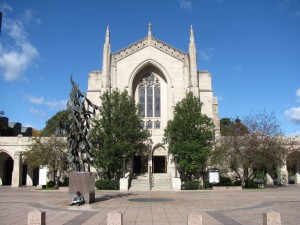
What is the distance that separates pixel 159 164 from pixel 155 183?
231 inches

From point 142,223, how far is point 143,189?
20.9m

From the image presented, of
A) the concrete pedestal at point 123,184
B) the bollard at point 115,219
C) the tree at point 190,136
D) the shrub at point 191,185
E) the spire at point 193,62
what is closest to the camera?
the bollard at point 115,219

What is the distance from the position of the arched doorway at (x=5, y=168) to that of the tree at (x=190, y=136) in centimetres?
2323

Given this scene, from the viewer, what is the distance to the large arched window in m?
41.5

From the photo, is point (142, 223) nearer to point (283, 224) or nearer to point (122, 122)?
point (283, 224)

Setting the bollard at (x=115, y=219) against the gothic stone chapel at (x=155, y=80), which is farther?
the gothic stone chapel at (x=155, y=80)

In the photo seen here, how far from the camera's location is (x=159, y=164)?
133 ft

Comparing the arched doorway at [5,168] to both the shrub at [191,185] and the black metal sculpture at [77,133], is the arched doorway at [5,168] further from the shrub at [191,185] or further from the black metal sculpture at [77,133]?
the black metal sculpture at [77,133]

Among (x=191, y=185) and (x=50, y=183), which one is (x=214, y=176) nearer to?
(x=191, y=185)

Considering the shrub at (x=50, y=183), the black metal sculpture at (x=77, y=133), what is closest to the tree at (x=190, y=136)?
the shrub at (x=50, y=183)

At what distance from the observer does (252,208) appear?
16.3 metres

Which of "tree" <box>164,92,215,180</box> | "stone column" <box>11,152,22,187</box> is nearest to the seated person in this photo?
"tree" <box>164,92,215,180</box>

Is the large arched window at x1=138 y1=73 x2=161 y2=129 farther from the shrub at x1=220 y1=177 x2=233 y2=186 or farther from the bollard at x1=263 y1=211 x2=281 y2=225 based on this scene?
the bollard at x1=263 y1=211 x2=281 y2=225

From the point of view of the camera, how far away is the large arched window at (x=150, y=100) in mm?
41500
